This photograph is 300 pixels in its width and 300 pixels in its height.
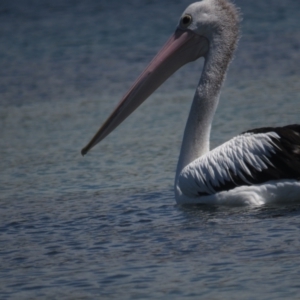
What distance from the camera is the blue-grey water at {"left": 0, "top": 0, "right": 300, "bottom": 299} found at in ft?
15.8

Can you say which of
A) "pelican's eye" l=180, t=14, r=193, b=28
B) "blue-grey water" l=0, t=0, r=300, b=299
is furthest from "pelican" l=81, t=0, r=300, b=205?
"blue-grey water" l=0, t=0, r=300, b=299

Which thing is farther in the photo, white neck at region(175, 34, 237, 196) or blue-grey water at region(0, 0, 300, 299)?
white neck at region(175, 34, 237, 196)

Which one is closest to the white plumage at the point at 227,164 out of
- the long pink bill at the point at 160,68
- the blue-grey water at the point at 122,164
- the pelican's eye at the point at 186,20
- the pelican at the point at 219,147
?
the pelican at the point at 219,147

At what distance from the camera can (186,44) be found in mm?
6906

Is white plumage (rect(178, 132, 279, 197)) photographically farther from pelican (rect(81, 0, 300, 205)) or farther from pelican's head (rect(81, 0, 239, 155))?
pelican's head (rect(81, 0, 239, 155))

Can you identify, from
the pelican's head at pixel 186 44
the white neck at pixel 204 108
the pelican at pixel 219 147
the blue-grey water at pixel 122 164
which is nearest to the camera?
the blue-grey water at pixel 122 164

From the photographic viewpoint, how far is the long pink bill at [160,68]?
6879 mm

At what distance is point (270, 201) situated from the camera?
238 inches

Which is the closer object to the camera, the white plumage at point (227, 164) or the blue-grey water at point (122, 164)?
the blue-grey water at point (122, 164)

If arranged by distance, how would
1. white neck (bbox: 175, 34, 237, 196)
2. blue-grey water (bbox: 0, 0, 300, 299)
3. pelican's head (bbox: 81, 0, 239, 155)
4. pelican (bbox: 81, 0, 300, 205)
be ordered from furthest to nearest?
1. pelican's head (bbox: 81, 0, 239, 155)
2. white neck (bbox: 175, 34, 237, 196)
3. pelican (bbox: 81, 0, 300, 205)
4. blue-grey water (bbox: 0, 0, 300, 299)

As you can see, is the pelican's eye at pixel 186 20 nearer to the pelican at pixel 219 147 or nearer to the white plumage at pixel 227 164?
the pelican at pixel 219 147

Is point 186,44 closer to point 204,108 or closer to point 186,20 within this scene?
point 186,20

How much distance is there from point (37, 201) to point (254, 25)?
7938 mm

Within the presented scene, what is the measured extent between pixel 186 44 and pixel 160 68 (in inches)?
10.0
